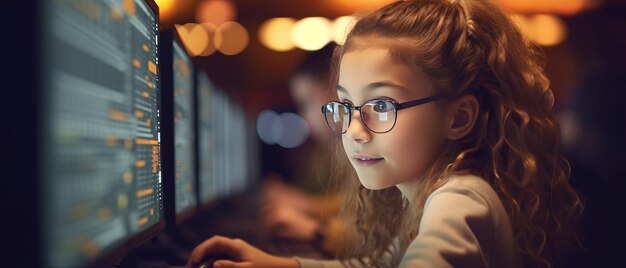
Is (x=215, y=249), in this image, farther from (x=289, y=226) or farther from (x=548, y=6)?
(x=548, y=6)

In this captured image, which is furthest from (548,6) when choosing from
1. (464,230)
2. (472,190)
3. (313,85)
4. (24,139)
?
(24,139)

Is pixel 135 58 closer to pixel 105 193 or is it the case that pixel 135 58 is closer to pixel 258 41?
pixel 105 193

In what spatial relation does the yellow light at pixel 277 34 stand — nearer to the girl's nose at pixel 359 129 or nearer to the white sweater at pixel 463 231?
the girl's nose at pixel 359 129

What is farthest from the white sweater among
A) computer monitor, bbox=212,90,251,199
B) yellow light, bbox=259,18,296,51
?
yellow light, bbox=259,18,296,51

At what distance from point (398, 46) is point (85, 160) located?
0.64 metres

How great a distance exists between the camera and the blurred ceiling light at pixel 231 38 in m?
5.70

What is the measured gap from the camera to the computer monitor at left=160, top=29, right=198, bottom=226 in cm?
138

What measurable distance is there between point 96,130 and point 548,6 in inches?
204

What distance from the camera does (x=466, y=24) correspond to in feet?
4.09

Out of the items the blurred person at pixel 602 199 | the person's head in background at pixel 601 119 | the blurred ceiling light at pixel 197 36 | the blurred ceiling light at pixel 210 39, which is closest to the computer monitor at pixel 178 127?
the blurred person at pixel 602 199

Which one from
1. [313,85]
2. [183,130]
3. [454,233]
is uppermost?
[313,85]

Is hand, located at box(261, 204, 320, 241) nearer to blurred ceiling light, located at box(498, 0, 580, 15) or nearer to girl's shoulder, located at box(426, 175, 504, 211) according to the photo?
girl's shoulder, located at box(426, 175, 504, 211)

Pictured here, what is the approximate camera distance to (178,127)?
156 cm

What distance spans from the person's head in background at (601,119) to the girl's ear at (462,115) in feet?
3.46
